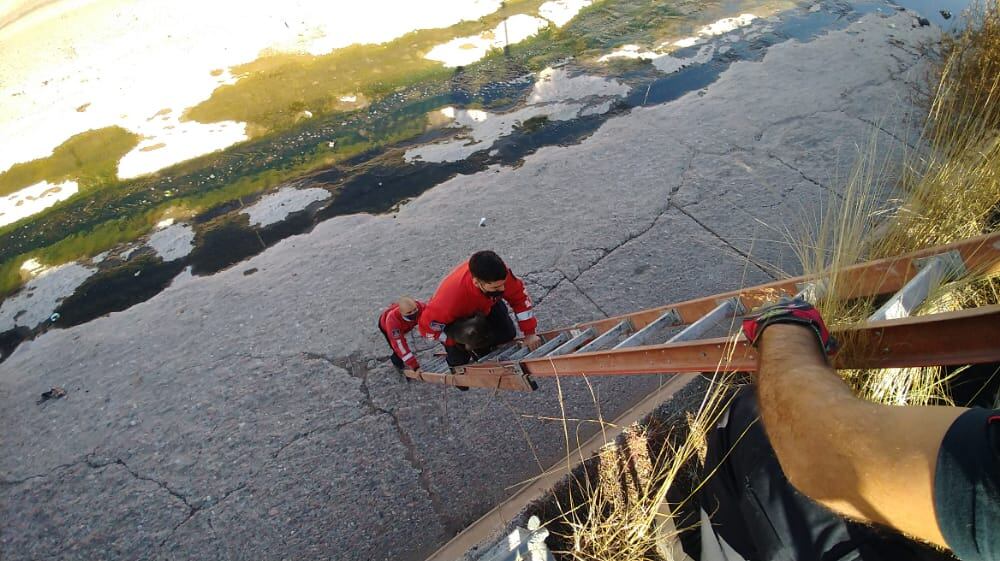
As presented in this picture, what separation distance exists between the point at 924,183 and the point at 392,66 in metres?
5.44

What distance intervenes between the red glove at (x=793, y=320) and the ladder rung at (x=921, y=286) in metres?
0.51

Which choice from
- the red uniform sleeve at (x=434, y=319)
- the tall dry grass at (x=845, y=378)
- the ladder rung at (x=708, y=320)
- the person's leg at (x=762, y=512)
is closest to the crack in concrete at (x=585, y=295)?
the tall dry grass at (x=845, y=378)

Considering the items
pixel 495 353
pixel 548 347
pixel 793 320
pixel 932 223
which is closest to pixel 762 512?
pixel 793 320

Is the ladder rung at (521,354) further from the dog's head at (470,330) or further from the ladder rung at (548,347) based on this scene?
the dog's head at (470,330)

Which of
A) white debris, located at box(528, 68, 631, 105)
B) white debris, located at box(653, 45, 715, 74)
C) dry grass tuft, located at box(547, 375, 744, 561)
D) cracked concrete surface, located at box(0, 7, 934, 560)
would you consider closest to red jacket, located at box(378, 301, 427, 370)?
cracked concrete surface, located at box(0, 7, 934, 560)

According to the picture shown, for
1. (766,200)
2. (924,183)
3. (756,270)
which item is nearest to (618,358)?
(924,183)

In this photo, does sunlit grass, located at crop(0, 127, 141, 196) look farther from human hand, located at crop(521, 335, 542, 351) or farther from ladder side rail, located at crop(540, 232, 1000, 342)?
ladder side rail, located at crop(540, 232, 1000, 342)

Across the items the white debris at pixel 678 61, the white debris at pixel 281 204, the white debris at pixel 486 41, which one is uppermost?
the white debris at pixel 486 41

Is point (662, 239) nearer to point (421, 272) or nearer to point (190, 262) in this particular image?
point (421, 272)

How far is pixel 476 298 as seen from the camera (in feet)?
10.0

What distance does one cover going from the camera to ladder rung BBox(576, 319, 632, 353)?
251cm

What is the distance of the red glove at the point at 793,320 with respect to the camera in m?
1.42

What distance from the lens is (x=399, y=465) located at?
3.06 m

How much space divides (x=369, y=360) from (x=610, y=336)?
5.76 feet
